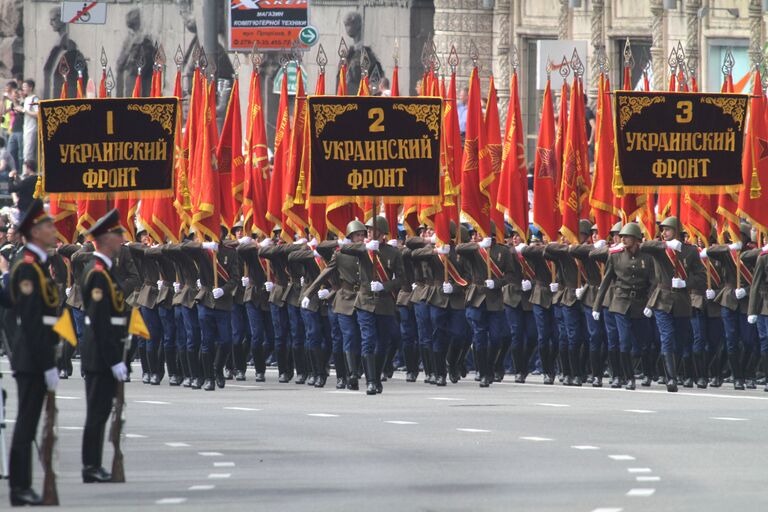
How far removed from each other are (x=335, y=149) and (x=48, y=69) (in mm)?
28889

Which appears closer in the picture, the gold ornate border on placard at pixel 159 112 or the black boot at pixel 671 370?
the black boot at pixel 671 370

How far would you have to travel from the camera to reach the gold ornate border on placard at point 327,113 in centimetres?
2444

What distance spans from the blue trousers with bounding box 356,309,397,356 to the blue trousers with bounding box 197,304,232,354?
5.84ft

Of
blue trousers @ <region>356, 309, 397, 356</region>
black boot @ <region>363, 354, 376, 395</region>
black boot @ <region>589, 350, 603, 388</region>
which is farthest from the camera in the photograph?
black boot @ <region>589, 350, 603, 388</region>

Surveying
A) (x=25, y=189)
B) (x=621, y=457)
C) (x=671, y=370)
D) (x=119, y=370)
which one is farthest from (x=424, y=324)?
(x=119, y=370)

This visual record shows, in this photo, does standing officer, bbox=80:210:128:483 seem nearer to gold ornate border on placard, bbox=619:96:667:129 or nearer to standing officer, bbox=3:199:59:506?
standing officer, bbox=3:199:59:506

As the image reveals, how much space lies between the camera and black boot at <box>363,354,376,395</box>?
74.5 feet

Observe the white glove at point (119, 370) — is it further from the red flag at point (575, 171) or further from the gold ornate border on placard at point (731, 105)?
the red flag at point (575, 171)

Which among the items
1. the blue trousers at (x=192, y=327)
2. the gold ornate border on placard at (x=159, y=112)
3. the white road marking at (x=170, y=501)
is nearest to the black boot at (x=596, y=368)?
the blue trousers at (x=192, y=327)

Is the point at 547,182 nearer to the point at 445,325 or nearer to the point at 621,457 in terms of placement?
the point at 445,325

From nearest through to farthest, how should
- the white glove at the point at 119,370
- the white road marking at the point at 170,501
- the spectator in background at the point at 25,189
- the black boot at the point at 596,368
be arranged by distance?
the white road marking at the point at 170,501 → the white glove at the point at 119,370 → the black boot at the point at 596,368 → the spectator in background at the point at 25,189

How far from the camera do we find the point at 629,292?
2359 cm

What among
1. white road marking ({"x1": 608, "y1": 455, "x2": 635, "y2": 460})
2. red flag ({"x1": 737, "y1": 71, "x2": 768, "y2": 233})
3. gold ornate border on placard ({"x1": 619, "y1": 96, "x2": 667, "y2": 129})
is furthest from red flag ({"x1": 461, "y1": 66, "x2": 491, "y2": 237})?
white road marking ({"x1": 608, "y1": 455, "x2": 635, "y2": 460})

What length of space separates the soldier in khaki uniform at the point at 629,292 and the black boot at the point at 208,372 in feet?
13.5
